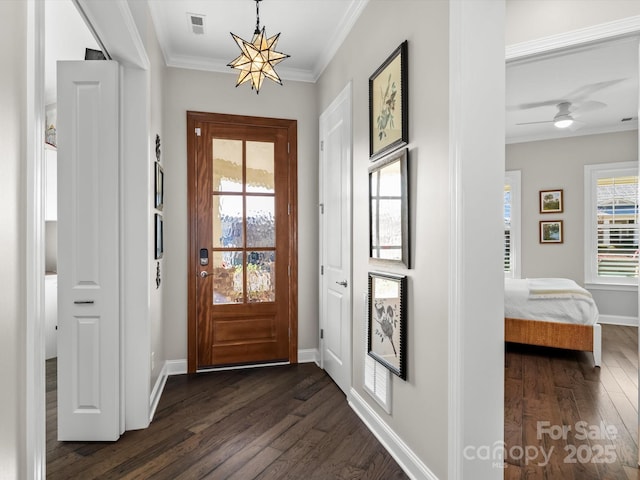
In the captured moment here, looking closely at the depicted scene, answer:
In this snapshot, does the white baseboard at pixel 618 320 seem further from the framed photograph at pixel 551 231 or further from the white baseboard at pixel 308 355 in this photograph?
the white baseboard at pixel 308 355

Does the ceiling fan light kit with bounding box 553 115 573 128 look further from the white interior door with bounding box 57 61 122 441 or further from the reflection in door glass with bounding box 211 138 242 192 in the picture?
the white interior door with bounding box 57 61 122 441

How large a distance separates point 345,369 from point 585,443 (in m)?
1.61

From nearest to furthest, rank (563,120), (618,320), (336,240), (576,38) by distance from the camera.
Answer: (576,38) < (336,240) < (563,120) < (618,320)

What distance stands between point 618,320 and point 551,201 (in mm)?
1923

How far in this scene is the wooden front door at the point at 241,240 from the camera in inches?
154

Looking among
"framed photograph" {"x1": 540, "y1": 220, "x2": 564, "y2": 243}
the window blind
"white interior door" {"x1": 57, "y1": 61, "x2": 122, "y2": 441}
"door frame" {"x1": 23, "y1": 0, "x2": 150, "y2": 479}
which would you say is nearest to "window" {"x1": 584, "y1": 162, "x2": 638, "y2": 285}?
the window blind

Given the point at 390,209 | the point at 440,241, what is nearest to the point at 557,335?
the point at 390,209

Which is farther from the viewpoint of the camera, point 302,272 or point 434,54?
point 302,272

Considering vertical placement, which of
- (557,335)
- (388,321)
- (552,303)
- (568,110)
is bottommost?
(557,335)

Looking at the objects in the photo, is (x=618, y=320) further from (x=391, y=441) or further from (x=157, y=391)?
(x=157, y=391)

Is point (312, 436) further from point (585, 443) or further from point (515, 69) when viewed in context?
point (515, 69)

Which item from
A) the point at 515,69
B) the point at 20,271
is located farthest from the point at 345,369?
the point at 515,69

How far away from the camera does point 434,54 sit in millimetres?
2004

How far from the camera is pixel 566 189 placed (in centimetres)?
627
